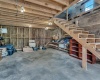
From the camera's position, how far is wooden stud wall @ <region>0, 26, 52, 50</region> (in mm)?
6340

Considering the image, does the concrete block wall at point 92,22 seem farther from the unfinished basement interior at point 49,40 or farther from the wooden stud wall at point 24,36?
the wooden stud wall at point 24,36

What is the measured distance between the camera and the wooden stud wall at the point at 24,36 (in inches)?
250

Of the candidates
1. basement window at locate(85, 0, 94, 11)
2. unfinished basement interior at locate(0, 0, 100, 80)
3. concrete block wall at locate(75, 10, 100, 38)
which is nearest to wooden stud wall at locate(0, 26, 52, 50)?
unfinished basement interior at locate(0, 0, 100, 80)

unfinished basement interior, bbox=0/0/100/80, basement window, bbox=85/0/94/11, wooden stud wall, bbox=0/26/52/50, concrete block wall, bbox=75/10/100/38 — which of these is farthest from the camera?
wooden stud wall, bbox=0/26/52/50

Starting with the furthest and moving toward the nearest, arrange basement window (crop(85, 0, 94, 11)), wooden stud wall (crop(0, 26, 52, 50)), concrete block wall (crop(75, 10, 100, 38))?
wooden stud wall (crop(0, 26, 52, 50)) → basement window (crop(85, 0, 94, 11)) → concrete block wall (crop(75, 10, 100, 38))

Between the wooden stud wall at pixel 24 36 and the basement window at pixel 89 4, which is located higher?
the basement window at pixel 89 4

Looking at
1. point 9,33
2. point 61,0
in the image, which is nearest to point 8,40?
point 9,33

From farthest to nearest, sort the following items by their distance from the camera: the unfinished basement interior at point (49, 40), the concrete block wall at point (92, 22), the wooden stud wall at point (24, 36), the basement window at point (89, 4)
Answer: the wooden stud wall at point (24, 36)
the basement window at point (89, 4)
the concrete block wall at point (92, 22)
the unfinished basement interior at point (49, 40)

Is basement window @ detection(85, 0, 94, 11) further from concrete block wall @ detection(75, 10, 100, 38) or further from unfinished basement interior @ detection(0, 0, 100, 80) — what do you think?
concrete block wall @ detection(75, 10, 100, 38)

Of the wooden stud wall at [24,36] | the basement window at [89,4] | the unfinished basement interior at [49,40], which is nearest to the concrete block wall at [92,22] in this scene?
the unfinished basement interior at [49,40]

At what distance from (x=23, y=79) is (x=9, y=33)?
4927mm

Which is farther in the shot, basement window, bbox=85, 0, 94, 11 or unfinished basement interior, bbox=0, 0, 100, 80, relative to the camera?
basement window, bbox=85, 0, 94, 11

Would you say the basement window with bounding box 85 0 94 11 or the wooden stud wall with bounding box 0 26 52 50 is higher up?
the basement window with bounding box 85 0 94 11

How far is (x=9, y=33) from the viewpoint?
6.32 m
